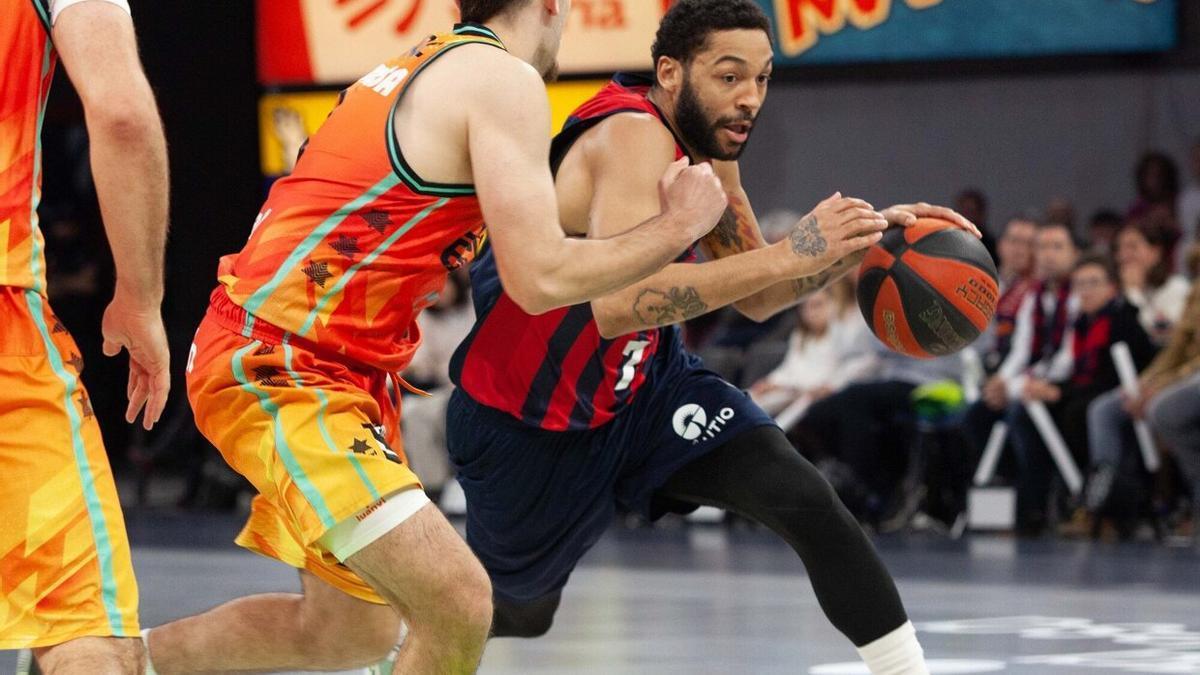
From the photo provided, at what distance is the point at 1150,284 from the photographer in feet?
33.4

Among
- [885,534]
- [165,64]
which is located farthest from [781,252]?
[165,64]

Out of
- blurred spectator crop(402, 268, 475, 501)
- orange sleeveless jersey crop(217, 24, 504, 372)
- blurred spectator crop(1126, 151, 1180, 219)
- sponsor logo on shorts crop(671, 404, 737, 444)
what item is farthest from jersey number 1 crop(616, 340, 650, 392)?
blurred spectator crop(1126, 151, 1180, 219)

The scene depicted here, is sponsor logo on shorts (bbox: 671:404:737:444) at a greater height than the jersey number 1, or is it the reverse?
the jersey number 1

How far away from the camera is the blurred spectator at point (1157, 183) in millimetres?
11539

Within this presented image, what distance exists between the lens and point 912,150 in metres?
13.4

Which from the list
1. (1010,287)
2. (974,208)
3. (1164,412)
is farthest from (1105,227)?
(1164,412)

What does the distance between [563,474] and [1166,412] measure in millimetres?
5537

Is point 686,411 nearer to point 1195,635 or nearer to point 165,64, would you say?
point 1195,635

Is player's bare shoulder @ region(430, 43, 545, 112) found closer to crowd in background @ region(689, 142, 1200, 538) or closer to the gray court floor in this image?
the gray court floor

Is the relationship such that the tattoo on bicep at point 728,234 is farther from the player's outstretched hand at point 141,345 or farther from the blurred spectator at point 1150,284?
the blurred spectator at point 1150,284

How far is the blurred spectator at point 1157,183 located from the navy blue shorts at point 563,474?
7.73 m

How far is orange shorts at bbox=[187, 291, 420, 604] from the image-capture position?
11.0ft

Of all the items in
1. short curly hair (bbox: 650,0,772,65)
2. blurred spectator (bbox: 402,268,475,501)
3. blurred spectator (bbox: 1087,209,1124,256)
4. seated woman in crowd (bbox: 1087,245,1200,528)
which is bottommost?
blurred spectator (bbox: 402,268,475,501)

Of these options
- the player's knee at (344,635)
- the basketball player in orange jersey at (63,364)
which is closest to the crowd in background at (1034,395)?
the player's knee at (344,635)
